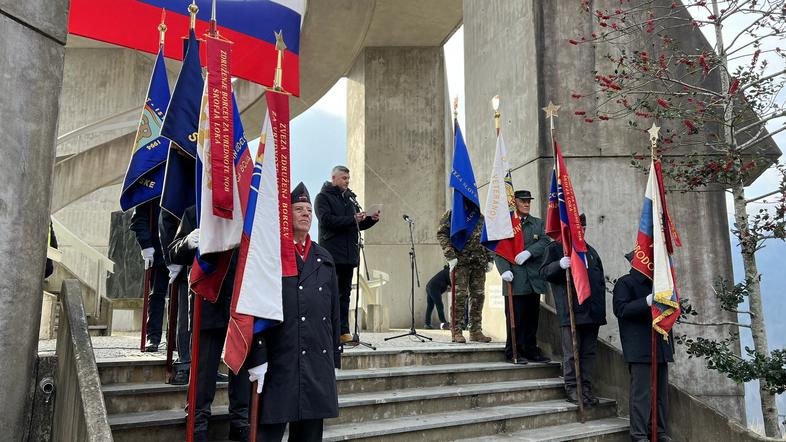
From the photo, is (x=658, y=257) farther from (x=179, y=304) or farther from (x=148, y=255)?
(x=148, y=255)

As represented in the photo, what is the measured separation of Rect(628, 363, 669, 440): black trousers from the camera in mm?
5145

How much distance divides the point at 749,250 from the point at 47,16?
225 inches

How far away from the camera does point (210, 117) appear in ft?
11.4

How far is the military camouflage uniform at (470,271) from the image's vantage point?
686 cm

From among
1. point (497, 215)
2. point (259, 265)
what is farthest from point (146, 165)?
point (497, 215)

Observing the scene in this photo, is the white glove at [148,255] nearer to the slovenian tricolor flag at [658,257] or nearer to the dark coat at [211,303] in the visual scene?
the dark coat at [211,303]

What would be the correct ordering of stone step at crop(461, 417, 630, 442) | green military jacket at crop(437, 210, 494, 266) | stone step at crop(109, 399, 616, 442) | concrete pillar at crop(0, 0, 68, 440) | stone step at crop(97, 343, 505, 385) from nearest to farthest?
concrete pillar at crop(0, 0, 68, 440) → stone step at crop(109, 399, 616, 442) → stone step at crop(97, 343, 505, 385) → stone step at crop(461, 417, 630, 442) → green military jacket at crop(437, 210, 494, 266)

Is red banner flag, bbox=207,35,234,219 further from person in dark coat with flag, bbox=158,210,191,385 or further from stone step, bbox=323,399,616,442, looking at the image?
stone step, bbox=323,399,616,442

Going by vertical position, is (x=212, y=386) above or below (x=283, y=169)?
below

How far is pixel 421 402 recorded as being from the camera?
508 cm

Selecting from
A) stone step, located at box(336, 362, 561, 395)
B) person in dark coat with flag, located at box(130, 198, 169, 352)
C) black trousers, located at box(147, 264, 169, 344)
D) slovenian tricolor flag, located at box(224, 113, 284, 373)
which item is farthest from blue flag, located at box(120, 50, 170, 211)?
stone step, located at box(336, 362, 561, 395)

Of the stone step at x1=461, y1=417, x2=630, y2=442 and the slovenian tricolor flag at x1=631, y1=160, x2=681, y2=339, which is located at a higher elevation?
the slovenian tricolor flag at x1=631, y1=160, x2=681, y2=339

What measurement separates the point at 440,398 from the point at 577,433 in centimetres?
119

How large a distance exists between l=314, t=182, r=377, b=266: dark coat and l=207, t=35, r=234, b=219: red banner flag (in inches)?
98.4
